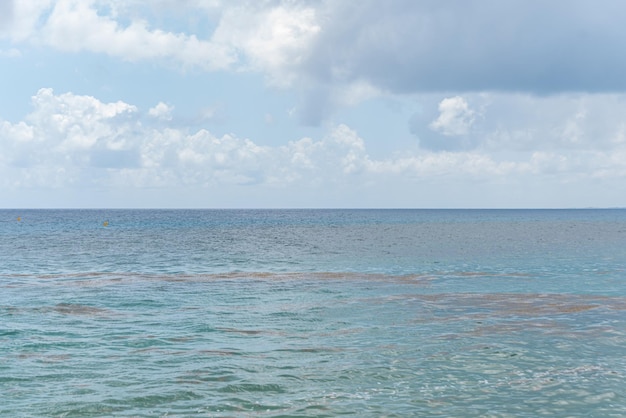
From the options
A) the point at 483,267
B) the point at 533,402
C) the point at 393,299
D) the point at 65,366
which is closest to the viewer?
the point at 533,402

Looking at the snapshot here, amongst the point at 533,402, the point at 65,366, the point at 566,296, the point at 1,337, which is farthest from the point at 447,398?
the point at 566,296

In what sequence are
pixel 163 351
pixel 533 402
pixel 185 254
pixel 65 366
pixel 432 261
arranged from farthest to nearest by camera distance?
pixel 185 254, pixel 432 261, pixel 163 351, pixel 65 366, pixel 533 402

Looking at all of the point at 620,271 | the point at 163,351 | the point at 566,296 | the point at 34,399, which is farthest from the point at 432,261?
the point at 34,399

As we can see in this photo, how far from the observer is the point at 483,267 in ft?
189

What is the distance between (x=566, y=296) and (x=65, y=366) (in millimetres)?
27577

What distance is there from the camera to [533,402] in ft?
57.5

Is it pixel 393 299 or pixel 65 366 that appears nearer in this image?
pixel 65 366

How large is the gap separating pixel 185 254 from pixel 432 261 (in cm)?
2820

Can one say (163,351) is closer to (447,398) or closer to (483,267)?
(447,398)

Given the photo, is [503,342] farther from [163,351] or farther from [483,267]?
[483,267]

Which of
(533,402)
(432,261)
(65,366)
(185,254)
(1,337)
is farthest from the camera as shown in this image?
(185,254)

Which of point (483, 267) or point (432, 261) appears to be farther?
point (432, 261)

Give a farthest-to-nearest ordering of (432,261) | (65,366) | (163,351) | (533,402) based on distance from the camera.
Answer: (432,261), (163,351), (65,366), (533,402)

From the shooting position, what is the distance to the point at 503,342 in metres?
24.8
